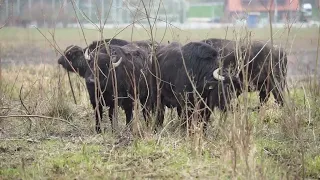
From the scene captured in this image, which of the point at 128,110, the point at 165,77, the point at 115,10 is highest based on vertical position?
the point at 115,10

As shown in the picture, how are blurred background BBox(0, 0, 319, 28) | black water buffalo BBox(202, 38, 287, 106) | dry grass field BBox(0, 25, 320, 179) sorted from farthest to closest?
1. blurred background BBox(0, 0, 319, 28)
2. black water buffalo BBox(202, 38, 287, 106)
3. dry grass field BBox(0, 25, 320, 179)

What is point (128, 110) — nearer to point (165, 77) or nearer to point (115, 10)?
point (165, 77)

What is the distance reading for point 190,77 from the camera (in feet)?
30.6

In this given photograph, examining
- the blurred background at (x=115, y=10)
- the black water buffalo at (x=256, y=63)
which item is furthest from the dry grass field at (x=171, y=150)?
the blurred background at (x=115, y=10)

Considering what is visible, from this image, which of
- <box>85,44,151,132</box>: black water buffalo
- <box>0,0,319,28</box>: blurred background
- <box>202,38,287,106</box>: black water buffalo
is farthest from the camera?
<box>0,0,319,28</box>: blurred background

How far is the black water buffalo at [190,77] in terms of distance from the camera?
9031mm

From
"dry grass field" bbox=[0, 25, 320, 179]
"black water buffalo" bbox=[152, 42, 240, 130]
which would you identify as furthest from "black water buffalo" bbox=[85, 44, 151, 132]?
"dry grass field" bbox=[0, 25, 320, 179]

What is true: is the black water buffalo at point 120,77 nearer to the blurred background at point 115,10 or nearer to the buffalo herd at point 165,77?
the buffalo herd at point 165,77

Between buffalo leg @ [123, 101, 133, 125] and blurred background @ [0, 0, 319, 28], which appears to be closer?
buffalo leg @ [123, 101, 133, 125]

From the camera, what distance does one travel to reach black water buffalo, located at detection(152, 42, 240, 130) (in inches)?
356

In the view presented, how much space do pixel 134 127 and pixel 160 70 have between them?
2.19 m

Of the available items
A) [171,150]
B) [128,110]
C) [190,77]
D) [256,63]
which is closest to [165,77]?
[190,77]

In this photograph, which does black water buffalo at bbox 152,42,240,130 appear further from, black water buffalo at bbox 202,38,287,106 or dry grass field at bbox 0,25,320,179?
dry grass field at bbox 0,25,320,179

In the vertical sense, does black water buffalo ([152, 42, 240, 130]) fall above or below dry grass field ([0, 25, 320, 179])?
above
